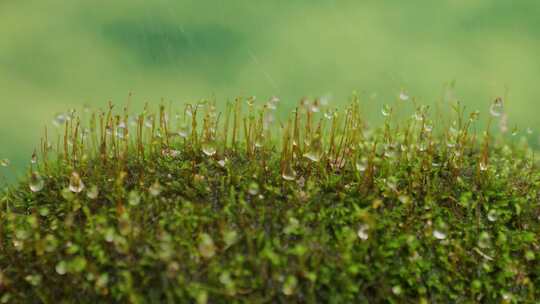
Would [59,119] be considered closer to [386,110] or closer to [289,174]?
[289,174]

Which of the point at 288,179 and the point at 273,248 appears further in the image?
the point at 288,179

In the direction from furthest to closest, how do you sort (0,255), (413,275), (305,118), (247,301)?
(305,118) → (0,255) → (413,275) → (247,301)

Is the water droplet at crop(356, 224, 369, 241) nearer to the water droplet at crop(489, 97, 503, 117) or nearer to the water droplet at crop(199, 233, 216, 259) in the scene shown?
the water droplet at crop(199, 233, 216, 259)

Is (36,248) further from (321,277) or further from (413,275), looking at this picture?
(413,275)

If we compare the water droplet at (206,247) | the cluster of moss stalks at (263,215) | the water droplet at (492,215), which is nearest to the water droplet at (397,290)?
the cluster of moss stalks at (263,215)

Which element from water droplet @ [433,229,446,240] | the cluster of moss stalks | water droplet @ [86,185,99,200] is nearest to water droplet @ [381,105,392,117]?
the cluster of moss stalks

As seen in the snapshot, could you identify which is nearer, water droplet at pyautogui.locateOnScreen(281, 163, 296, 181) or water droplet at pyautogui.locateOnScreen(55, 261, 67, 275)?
water droplet at pyautogui.locateOnScreen(55, 261, 67, 275)

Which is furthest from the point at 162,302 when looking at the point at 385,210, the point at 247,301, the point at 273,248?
the point at 385,210

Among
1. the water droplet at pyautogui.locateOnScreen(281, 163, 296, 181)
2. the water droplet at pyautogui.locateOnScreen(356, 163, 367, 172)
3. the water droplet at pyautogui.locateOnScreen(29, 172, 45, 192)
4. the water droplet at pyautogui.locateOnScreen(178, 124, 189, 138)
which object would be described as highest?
the water droplet at pyautogui.locateOnScreen(178, 124, 189, 138)
